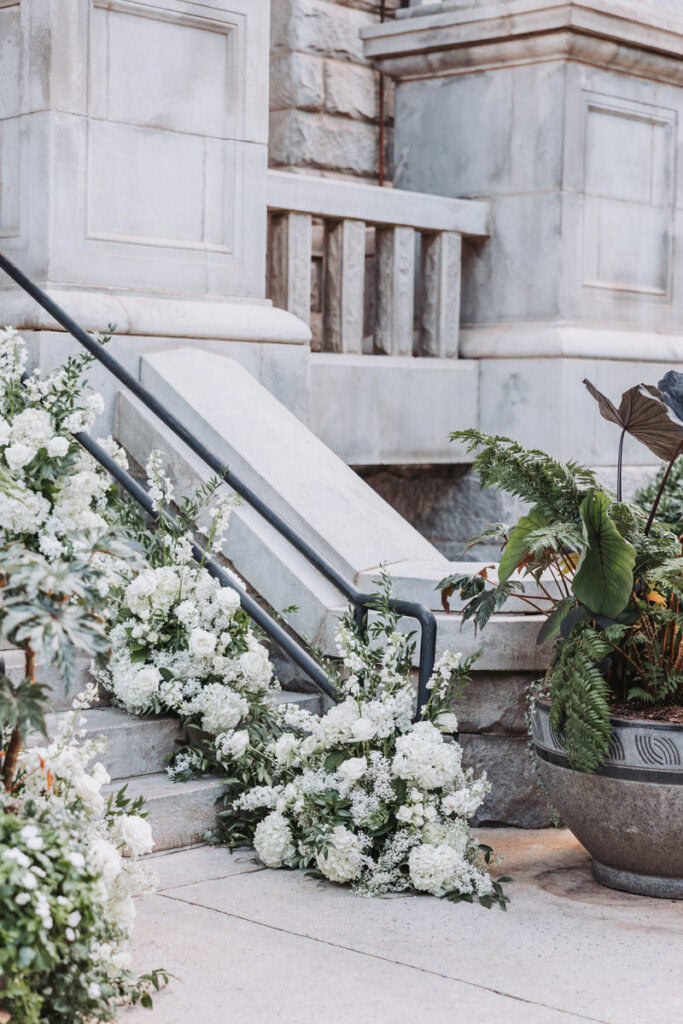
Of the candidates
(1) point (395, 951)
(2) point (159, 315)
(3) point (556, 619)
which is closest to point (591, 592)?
(3) point (556, 619)

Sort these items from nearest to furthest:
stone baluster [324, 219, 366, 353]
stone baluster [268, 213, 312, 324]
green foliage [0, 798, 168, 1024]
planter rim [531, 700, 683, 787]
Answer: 1. green foliage [0, 798, 168, 1024]
2. planter rim [531, 700, 683, 787]
3. stone baluster [268, 213, 312, 324]
4. stone baluster [324, 219, 366, 353]

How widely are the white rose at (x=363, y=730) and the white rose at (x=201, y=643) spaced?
0.70 metres

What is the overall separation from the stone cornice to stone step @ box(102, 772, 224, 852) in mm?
4651

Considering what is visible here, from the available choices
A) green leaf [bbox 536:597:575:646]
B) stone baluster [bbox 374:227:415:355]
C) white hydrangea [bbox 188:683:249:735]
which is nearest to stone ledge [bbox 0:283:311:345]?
stone baluster [bbox 374:227:415:355]

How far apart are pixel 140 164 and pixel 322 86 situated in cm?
254

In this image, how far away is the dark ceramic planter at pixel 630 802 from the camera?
4512mm

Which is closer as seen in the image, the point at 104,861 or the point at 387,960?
the point at 104,861

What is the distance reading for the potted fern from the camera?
14.9 ft

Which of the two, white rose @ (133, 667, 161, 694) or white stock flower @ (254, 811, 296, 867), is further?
white rose @ (133, 667, 161, 694)

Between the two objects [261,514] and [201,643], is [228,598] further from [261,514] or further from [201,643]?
[261,514]

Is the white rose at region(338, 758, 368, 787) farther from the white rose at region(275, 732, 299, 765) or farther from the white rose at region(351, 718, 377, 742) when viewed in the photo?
the white rose at region(275, 732, 299, 765)

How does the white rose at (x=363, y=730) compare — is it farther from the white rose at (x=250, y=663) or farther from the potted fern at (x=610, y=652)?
the white rose at (x=250, y=663)

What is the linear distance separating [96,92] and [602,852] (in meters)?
3.69

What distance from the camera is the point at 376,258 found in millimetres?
8156
